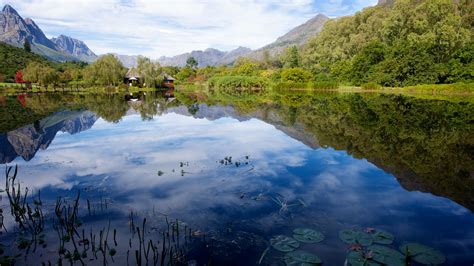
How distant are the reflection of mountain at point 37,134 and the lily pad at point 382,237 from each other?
14408 mm

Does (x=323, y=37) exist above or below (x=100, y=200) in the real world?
above

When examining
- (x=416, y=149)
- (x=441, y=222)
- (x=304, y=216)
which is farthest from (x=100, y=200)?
(x=416, y=149)

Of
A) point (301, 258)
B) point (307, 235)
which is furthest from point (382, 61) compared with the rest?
point (301, 258)

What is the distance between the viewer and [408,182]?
11.2 m

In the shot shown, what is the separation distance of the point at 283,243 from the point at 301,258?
0.68 m

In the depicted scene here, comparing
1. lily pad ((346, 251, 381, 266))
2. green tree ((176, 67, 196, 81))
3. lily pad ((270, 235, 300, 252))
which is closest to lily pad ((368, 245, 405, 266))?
lily pad ((346, 251, 381, 266))

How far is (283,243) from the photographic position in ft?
22.3

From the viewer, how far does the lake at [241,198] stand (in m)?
6.53

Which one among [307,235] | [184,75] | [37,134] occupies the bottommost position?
[37,134]

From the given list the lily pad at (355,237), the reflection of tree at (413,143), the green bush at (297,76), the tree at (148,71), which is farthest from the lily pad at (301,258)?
the green bush at (297,76)

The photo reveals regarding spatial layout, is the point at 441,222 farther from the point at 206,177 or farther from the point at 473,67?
the point at 473,67

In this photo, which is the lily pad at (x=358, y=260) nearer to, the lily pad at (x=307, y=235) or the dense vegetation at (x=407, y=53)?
the lily pad at (x=307, y=235)

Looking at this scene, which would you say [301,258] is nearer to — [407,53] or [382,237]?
[382,237]

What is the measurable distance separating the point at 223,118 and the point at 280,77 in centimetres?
7224
